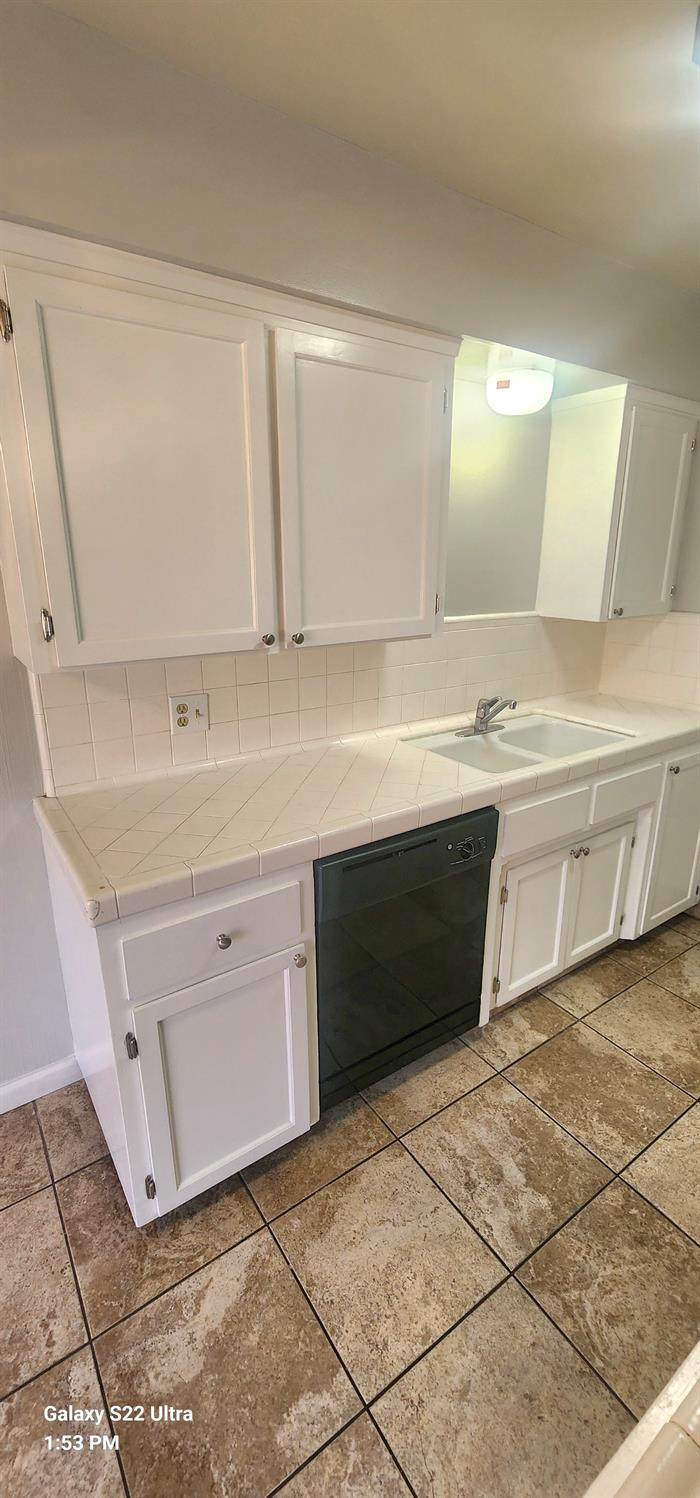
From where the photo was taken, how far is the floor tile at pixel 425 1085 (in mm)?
1840

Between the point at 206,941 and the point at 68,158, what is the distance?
149cm

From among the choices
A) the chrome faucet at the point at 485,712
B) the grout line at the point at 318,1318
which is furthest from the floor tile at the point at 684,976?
the grout line at the point at 318,1318

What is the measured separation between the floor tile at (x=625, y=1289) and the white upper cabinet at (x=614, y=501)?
191cm

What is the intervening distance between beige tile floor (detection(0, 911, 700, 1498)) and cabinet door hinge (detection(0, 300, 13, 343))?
1.93 metres

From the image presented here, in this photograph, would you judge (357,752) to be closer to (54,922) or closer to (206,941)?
(206,941)

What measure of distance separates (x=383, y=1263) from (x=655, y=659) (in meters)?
2.42

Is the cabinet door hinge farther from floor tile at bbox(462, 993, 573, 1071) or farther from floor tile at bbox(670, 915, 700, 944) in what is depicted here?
floor tile at bbox(670, 915, 700, 944)

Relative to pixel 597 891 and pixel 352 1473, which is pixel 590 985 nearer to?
pixel 597 891

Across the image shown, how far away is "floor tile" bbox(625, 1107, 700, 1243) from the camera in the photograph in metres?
1.58

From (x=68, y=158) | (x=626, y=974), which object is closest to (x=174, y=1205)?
(x=626, y=974)

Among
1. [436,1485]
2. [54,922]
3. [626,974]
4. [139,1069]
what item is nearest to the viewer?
[436,1485]

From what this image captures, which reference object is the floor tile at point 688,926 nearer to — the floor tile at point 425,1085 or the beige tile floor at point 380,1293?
the beige tile floor at point 380,1293

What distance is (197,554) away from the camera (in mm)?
1406

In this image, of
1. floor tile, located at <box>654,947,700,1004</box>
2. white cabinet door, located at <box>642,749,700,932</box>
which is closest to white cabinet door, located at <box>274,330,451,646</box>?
white cabinet door, located at <box>642,749,700,932</box>
